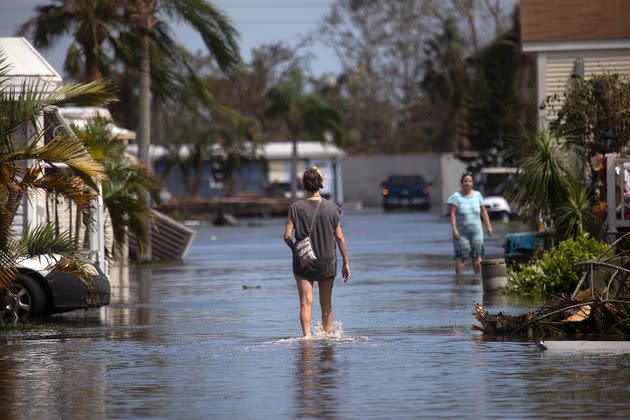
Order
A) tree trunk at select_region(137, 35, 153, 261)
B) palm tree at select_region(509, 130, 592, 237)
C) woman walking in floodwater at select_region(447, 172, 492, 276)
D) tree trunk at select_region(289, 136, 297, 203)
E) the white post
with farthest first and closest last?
tree trunk at select_region(289, 136, 297, 203) < tree trunk at select_region(137, 35, 153, 261) < woman walking in floodwater at select_region(447, 172, 492, 276) < palm tree at select_region(509, 130, 592, 237) < the white post

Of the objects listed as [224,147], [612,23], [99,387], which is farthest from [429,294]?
[224,147]

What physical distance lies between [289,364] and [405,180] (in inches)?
2471

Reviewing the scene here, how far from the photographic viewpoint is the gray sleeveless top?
14.3 metres

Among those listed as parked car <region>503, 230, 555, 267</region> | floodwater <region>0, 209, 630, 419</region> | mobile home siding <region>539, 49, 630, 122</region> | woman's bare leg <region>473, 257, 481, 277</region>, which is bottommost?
floodwater <region>0, 209, 630, 419</region>

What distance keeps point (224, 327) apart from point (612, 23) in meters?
17.1

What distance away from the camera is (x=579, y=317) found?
14.2 meters

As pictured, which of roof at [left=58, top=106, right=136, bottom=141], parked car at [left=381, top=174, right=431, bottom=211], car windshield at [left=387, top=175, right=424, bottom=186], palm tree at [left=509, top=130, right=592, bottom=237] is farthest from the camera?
car windshield at [left=387, top=175, right=424, bottom=186]

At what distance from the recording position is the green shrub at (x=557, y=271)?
1930cm

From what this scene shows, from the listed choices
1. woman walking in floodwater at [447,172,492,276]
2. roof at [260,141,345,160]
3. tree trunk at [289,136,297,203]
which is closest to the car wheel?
woman walking in floodwater at [447,172,492,276]

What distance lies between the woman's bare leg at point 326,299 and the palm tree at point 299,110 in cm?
5955

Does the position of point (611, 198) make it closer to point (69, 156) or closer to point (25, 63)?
point (25, 63)

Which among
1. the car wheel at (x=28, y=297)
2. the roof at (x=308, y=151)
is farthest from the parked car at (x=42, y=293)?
the roof at (x=308, y=151)

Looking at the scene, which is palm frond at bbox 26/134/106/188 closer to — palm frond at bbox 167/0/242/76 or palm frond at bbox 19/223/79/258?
palm frond at bbox 19/223/79/258

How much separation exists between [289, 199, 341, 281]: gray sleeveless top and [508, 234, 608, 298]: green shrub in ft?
17.9
